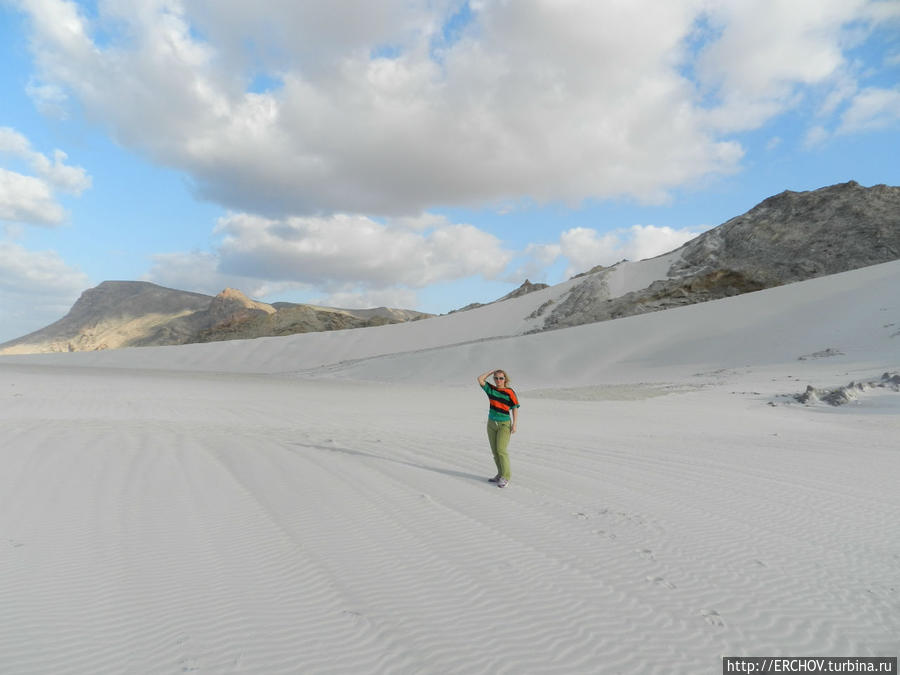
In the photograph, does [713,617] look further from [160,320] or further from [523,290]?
[160,320]

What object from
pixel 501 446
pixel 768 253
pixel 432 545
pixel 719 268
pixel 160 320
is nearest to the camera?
pixel 432 545

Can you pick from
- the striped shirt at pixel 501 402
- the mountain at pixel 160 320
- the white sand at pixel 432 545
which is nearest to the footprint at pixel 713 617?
the white sand at pixel 432 545

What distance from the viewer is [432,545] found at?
402 cm

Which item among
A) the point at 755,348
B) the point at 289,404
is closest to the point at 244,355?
the point at 289,404

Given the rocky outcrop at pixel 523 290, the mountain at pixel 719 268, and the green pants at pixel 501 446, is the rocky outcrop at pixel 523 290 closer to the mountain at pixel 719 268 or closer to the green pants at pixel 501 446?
the mountain at pixel 719 268

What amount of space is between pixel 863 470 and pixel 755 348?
59.0 ft

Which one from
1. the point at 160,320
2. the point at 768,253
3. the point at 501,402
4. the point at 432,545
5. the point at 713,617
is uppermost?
the point at 160,320

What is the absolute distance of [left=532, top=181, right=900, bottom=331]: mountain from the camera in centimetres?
3806

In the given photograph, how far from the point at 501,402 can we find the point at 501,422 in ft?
0.72

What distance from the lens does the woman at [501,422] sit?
5852 millimetres

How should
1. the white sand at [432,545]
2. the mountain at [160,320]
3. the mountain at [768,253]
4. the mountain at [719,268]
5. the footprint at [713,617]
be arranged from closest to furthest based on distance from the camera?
the white sand at [432,545], the footprint at [713,617], the mountain at [768,253], the mountain at [719,268], the mountain at [160,320]

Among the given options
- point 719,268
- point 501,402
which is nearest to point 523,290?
point 719,268

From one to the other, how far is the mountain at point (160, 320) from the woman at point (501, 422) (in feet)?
179

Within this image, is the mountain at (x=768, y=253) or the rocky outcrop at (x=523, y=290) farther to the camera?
the rocky outcrop at (x=523, y=290)
